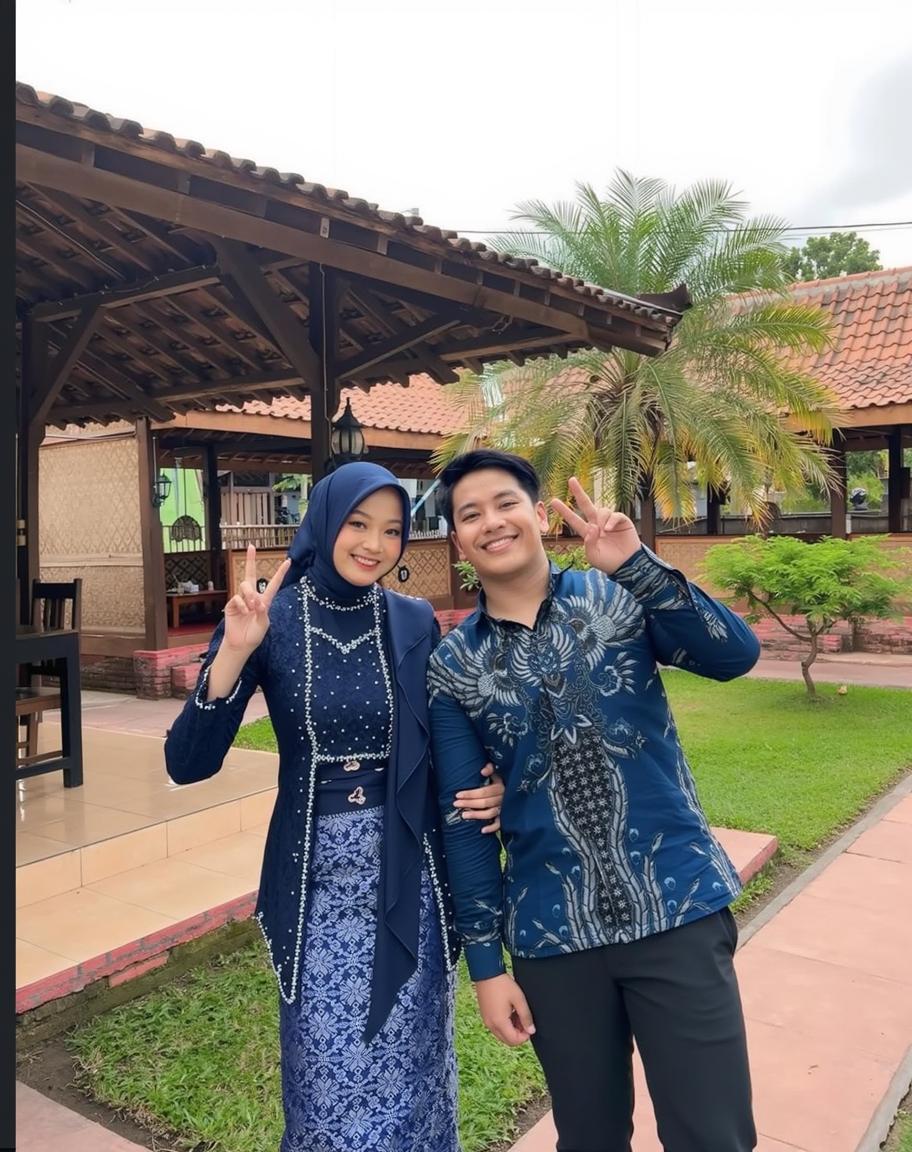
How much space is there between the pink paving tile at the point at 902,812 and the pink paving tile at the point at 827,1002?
2.14 meters

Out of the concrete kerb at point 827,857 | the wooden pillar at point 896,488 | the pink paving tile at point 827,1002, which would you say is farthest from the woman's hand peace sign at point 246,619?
the wooden pillar at point 896,488

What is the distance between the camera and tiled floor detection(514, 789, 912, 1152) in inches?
101

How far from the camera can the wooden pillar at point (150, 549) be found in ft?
32.9

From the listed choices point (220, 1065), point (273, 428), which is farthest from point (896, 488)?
point (220, 1065)

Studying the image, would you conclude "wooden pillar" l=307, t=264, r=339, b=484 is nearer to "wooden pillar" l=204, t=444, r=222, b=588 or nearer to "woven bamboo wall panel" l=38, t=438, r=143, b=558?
"woven bamboo wall panel" l=38, t=438, r=143, b=558

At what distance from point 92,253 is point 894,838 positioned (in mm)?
5259

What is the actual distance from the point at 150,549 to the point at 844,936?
8255 millimetres

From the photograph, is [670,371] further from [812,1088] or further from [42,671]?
[812,1088]

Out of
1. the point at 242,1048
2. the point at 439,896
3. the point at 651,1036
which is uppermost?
the point at 439,896

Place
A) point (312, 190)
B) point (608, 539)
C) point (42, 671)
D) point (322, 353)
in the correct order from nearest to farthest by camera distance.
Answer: point (608, 539) → point (312, 190) → point (322, 353) → point (42, 671)

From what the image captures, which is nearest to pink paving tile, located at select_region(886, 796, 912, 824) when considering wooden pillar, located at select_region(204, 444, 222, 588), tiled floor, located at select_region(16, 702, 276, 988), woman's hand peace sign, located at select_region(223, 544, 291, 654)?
tiled floor, located at select_region(16, 702, 276, 988)

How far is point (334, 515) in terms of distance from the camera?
6.30ft

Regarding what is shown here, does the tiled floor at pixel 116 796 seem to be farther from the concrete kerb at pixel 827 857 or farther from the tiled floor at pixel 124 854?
the concrete kerb at pixel 827 857

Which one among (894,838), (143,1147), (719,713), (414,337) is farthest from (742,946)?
(719,713)
